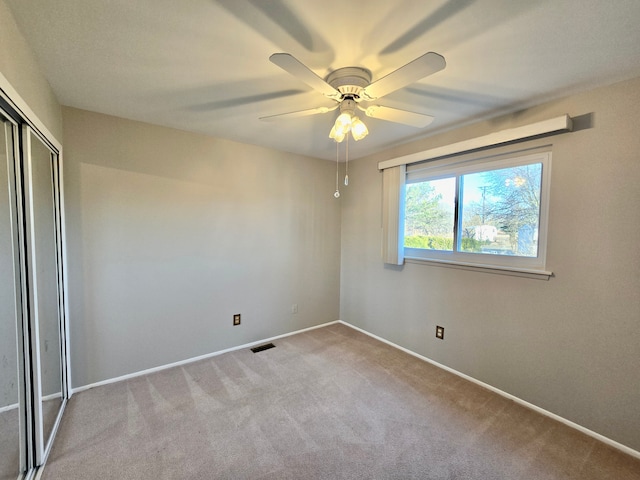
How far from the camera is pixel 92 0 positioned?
112 centimetres

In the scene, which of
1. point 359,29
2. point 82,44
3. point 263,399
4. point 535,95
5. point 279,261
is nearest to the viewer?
point 359,29

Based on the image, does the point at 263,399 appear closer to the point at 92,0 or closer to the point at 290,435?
the point at 290,435

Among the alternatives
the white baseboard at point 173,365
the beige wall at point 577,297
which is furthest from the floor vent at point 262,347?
the beige wall at point 577,297

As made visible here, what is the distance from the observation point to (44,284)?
1705 mm

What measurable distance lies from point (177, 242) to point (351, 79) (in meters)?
2.10

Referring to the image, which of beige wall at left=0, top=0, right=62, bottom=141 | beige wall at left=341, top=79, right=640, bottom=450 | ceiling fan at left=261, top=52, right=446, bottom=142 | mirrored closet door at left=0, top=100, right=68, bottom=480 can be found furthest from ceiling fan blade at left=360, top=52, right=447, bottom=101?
mirrored closet door at left=0, top=100, right=68, bottom=480

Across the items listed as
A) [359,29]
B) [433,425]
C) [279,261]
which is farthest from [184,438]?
[359,29]

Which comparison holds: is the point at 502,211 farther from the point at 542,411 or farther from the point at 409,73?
the point at 409,73

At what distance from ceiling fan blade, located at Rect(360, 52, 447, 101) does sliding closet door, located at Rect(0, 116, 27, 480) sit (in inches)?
68.9

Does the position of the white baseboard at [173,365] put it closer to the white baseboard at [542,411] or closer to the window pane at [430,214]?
the white baseboard at [542,411]

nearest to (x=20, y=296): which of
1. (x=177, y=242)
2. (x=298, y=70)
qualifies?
(x=177, y=242)

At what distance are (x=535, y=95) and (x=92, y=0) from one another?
2.54 m

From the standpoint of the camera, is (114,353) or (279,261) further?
(279,261)

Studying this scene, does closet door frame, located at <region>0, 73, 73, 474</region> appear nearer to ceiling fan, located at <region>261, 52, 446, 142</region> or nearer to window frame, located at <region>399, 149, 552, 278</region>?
ceiling fan, located at <region>261, 52, 446, 142</region>
